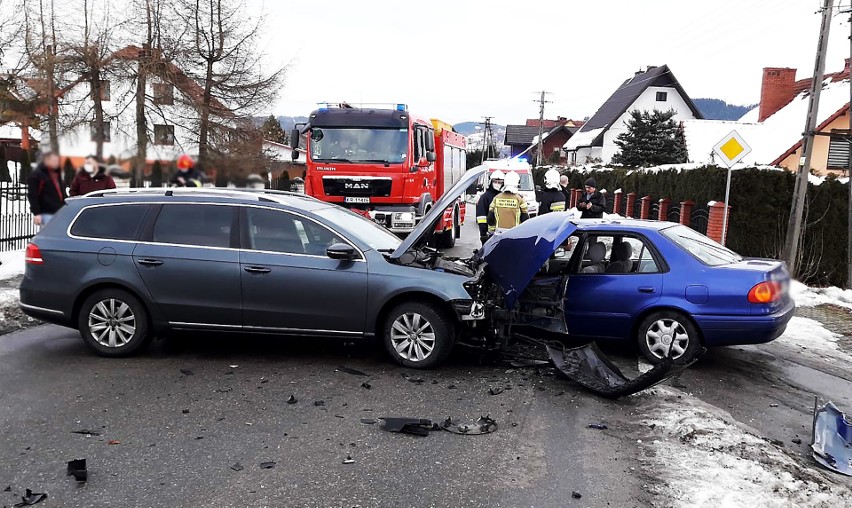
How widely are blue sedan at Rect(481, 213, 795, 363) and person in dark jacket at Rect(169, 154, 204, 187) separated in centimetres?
307

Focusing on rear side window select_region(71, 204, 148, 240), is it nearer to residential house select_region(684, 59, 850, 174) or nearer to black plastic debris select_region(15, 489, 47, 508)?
black plastic debris select_region(15, 489, 47, 508)

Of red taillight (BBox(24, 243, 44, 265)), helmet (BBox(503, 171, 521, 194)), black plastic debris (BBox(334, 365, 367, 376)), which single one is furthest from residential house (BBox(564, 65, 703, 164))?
red taillight (BBox(24, 243, 44, 265))

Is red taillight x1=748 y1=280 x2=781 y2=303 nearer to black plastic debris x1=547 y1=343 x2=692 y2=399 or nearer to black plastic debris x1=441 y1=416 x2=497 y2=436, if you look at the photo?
black plastic debris x1=547 y1=343 x2=692 y2=399

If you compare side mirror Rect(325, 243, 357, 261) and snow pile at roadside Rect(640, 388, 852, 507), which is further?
side mirror Rect(325, 243, 357, 261)

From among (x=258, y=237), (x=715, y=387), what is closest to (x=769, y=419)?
(x=715, y=387)

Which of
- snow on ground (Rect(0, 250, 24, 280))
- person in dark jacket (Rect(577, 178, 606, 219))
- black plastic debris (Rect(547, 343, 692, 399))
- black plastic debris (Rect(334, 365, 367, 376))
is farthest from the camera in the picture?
person in dark jacket (Rect(577, 178, 606, 219))

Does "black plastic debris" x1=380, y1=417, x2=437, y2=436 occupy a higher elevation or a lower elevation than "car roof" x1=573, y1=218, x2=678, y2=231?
lower

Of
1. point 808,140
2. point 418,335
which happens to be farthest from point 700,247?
point 808,140

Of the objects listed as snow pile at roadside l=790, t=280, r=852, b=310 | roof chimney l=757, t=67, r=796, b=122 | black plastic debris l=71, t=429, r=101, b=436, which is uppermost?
roof chimney l=757, t=67, r=796, b=122

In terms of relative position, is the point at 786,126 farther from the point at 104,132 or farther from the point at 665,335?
the point at 104,132

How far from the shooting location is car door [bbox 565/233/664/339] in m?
6.71

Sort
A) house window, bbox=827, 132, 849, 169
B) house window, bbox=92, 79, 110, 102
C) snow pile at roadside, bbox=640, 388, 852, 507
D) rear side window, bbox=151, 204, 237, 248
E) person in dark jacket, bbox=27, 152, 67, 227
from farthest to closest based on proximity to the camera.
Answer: house window, bbox=827, 132, 849, 169 < house window, bbox=92, 79, 110, 102 < person in dark jacket, bbox=27, 152, 67, 227 < rear side window, bbox=151, 204, 237, 248 < snow pile at roadside, bbox=640, 388, 852, 507

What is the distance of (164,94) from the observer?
1009 centimetres

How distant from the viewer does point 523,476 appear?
4.19 m
